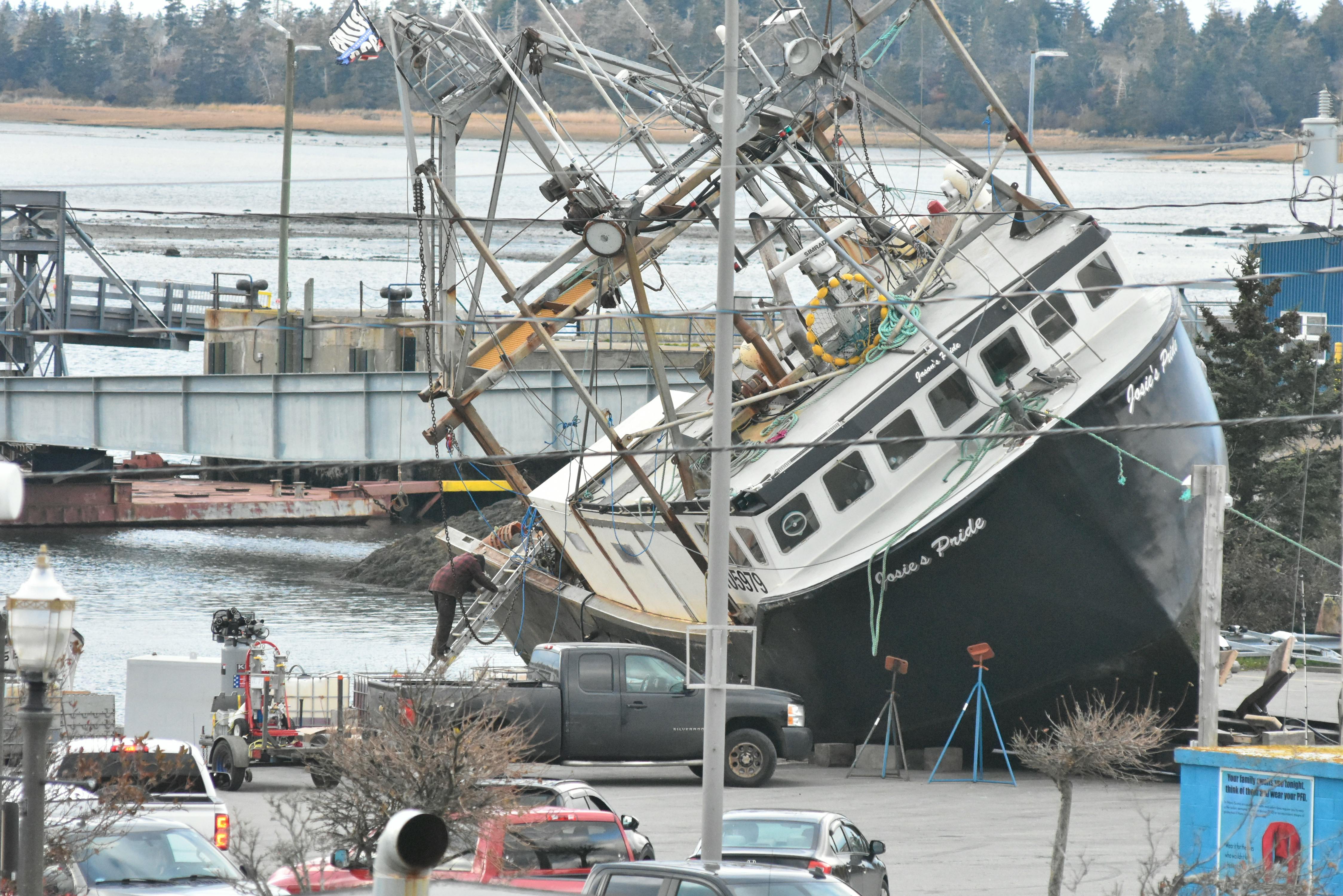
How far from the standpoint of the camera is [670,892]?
11195 millimetres

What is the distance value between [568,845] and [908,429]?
32.0 feet

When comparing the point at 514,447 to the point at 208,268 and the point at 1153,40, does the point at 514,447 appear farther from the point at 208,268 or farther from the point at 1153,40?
the point at 208,268

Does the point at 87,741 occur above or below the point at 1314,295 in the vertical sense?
below

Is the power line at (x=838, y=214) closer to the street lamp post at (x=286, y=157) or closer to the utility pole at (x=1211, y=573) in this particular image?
the utility pole at (x=1211, y=573)

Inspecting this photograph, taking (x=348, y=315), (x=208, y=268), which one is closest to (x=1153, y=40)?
(x=348, y=315)

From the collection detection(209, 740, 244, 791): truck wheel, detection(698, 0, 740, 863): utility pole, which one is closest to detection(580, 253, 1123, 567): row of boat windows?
detection(209, 740, 244, 791): truck wheel

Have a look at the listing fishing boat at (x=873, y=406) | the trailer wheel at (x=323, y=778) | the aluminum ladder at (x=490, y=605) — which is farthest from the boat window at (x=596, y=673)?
the aluminum ladder at (x=490, y=605)

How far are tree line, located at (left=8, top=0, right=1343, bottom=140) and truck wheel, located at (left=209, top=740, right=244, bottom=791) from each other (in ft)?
33.6

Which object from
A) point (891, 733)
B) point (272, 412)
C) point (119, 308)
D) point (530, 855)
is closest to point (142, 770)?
point (530, 855)

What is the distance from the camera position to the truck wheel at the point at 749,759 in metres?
21.4

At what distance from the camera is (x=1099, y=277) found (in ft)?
76.4

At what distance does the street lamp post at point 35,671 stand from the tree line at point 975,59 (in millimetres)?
15303

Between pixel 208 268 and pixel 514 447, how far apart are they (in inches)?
3306

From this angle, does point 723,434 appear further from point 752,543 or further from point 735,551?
point 735,551
